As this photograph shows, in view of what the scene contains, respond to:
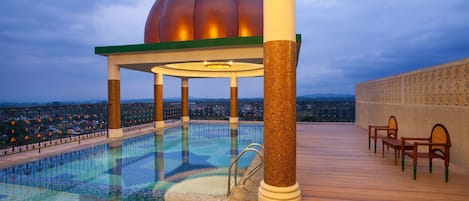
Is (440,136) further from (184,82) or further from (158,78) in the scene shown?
(184,82)

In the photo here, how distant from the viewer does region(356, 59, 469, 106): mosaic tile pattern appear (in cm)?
584

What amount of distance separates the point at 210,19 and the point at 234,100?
288 inches

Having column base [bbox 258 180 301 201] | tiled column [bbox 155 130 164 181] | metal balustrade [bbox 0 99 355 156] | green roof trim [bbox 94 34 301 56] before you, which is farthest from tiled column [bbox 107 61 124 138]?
column base [bbox 258 180 301 201]

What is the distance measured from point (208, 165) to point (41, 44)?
5568 cm

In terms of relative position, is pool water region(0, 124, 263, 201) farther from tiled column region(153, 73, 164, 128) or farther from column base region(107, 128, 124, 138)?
tiled column region(153, 73, 164, 128)

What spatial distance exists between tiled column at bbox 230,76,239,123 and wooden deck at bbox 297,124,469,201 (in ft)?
35.2

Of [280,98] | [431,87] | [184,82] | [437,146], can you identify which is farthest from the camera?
[184,82]

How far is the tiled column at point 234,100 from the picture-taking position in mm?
17938

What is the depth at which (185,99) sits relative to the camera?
19109mm

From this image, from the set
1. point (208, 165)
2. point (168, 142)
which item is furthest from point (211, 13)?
point (208, 165)

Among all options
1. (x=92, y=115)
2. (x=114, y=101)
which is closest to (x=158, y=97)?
(x=114, y=101)

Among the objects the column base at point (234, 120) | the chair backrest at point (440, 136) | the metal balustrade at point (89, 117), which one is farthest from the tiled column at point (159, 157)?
the column base at point (234, 120)

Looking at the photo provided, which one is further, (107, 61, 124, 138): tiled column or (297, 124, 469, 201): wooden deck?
(107, 61, 124, 138): tiled column

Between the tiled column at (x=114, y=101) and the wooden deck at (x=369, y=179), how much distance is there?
827cm
